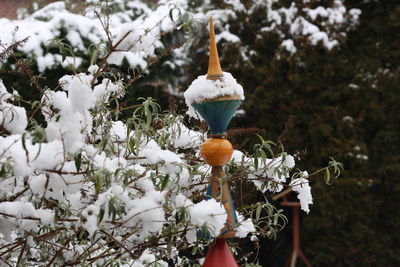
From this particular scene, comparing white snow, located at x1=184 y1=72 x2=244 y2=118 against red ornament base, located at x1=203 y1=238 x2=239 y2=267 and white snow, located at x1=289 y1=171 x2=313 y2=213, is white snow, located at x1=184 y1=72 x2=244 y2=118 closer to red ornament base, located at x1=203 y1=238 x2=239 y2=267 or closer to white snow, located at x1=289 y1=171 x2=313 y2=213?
white snow, located at x1=289 y1=171 x2=313 y2=213

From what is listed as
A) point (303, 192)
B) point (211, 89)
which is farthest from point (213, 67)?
point (303, 192)

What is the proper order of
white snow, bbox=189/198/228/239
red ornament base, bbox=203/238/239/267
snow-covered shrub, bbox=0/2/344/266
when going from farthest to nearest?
red ornament base, bbox=203/238/239/267
white snow, bbox=189/198/228/239
snow-covered shrub, bbox=0/2/344/266

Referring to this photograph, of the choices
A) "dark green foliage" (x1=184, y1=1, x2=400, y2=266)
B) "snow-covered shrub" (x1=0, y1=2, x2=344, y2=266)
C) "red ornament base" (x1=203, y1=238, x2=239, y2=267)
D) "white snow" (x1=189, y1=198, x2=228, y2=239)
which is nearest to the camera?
"snow-covered shrub" (x1=0, y1=2, x2=344, y2=266)

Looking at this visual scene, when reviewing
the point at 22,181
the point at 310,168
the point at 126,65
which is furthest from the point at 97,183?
the point at 310,168

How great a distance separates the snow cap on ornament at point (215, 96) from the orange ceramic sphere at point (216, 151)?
0.19 ft

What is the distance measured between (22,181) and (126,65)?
3.32m

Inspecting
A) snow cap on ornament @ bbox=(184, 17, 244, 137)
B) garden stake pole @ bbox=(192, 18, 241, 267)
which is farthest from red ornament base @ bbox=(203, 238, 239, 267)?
snow cap on ornament @ bbox=(184, 17, 244, 137)

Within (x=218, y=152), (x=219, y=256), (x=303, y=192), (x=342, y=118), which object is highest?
(x=218, y=152)

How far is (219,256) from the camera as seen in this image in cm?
204

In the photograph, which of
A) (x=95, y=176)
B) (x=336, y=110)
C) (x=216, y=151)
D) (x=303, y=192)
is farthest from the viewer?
(x=336, y=110)

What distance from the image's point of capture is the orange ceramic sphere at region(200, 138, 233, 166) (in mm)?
2027

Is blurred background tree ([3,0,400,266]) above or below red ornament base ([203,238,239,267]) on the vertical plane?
below

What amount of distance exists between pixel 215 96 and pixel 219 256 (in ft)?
1.70

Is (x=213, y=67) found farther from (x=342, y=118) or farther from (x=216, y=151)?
(x=342, y=118)
